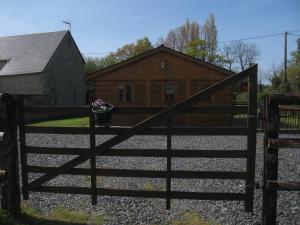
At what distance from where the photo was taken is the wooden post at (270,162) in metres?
4.73

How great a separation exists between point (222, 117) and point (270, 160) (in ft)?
57.2

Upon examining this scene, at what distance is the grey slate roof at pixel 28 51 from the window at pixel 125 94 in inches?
507

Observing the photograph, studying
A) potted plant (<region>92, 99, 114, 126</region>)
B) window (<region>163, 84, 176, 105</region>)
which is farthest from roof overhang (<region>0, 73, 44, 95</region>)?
potted plant (<region>92, 99, 114, 126</region>)

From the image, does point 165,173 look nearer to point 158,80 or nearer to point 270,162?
point 270,162

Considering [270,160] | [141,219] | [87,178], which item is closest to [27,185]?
[141,219]

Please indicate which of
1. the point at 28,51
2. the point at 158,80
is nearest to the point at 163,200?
the point at 158,80

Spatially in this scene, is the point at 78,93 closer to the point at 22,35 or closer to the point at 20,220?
the point at 22,35

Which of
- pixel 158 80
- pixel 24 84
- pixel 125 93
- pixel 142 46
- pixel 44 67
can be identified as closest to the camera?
pixel 158 80

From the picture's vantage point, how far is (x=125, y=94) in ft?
72.6

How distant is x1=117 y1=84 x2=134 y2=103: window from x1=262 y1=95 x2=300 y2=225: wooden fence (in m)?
17.4

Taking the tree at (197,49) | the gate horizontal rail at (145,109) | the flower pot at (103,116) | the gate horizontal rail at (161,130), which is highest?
the tree at (197,49)

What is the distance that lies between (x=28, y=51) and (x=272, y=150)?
34.7 meters

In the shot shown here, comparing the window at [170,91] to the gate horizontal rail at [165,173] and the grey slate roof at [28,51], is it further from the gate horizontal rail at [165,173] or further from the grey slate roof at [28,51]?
the gate horizontal rail at [165,173]

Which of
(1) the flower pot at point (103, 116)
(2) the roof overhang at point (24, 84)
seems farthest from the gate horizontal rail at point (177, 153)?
(2) the roof overhang at point (24, 84)
